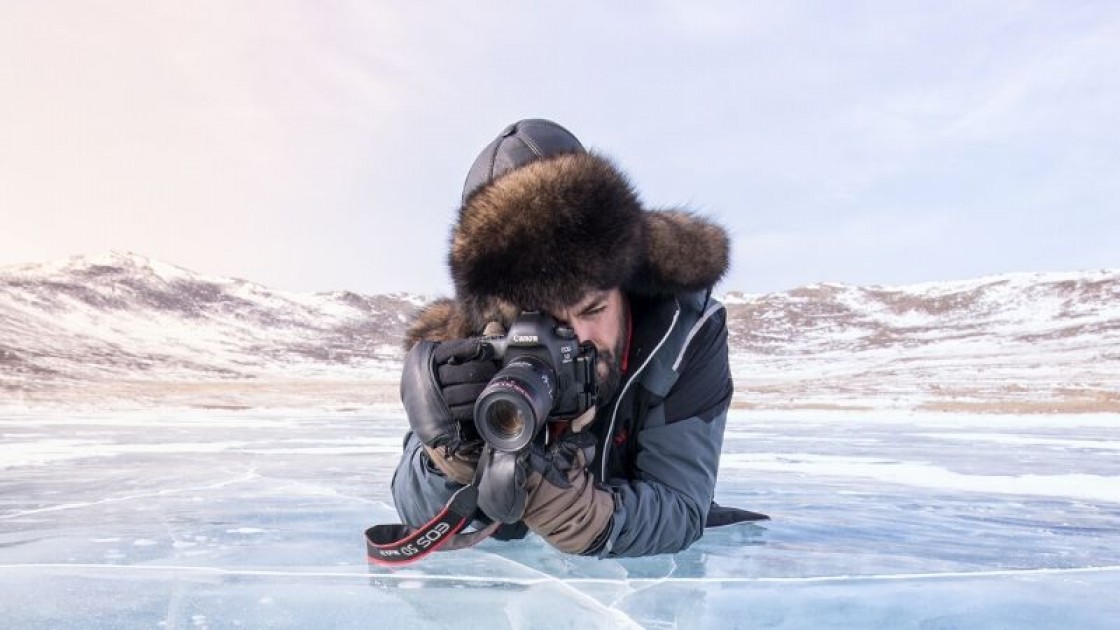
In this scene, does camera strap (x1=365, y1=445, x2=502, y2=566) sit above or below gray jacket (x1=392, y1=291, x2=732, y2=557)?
below

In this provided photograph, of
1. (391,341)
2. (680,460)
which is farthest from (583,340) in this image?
(391,341)

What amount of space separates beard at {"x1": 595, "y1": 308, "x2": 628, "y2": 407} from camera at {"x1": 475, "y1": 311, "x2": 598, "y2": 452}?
0.19 m

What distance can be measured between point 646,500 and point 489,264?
1.85 feet

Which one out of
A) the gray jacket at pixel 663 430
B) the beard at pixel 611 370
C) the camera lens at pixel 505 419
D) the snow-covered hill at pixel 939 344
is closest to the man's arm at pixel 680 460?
the gray jacket at pixel 663 430

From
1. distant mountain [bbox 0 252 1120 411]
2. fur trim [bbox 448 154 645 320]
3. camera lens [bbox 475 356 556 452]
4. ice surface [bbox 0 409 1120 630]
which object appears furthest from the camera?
distant mountain [bbox 0 252 1120 411]

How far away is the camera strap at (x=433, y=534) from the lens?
1438 mm

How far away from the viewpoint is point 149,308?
3666 cm

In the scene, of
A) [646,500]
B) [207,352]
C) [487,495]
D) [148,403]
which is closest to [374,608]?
[487,495]

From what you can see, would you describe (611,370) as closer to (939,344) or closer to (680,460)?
(680,460)

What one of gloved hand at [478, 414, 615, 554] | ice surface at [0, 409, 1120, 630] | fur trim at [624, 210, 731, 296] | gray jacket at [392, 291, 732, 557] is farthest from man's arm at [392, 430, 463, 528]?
fur trim at [624, 210, 731, 296]

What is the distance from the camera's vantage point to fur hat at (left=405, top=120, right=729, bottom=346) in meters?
1.50

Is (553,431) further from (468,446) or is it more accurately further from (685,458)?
(685,458)

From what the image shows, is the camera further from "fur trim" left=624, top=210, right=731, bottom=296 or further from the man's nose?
"fur trim" left=624, top=210, right=731, bottom=296

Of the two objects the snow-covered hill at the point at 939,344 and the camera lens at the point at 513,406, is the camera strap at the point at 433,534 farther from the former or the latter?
the snow-covered hill at the point at 939,344
